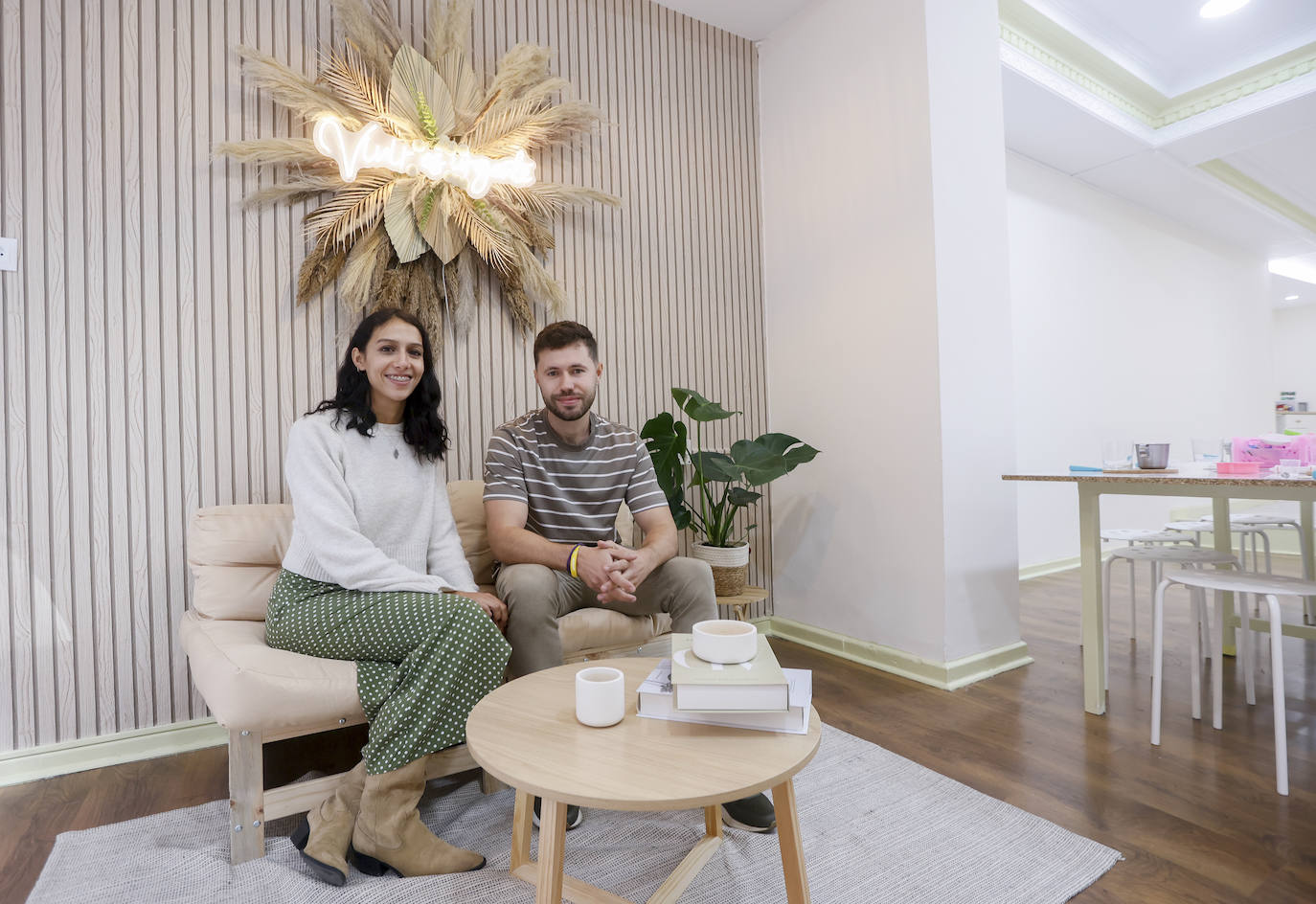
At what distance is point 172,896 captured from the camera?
4.21ft

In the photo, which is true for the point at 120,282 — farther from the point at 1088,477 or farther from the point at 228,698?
the point at 1088,477

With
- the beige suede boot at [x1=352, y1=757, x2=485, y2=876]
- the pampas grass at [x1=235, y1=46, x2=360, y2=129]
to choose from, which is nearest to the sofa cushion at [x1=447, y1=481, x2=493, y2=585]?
the beige suede boot at [x1=352, y1=757, x2=485, y2=876]

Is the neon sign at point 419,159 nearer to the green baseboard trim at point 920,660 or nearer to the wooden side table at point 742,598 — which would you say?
the wooden side table at point 742,598

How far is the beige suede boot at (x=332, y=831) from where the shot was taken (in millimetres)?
1333

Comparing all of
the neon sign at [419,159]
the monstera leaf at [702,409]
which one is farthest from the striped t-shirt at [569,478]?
the neon sign at [419,159]

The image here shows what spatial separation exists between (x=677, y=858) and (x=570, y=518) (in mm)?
961

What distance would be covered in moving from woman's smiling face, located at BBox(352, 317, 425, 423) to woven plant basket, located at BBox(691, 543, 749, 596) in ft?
4.53

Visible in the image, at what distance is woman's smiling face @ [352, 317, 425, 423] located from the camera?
5.65 ft

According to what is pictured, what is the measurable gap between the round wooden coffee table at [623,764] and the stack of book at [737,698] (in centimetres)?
2

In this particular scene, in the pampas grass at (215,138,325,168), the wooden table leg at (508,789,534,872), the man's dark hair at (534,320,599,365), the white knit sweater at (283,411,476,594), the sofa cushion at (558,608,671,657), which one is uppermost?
the pampas grass at (215,138,325,168)

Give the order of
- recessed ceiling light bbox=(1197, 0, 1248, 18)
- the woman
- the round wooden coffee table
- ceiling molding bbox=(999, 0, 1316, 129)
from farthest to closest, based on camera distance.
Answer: ceiling molding bbox=(999, 0, 1316, 129) < recessed ceiling light bbox=(1197, 0, 1248, 18) < the woman < the round wooden coffee table

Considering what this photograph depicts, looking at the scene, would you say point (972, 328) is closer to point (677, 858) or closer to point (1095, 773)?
point (1095, 773)

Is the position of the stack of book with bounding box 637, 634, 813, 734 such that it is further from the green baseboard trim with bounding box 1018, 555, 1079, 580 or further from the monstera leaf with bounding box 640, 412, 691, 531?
the green baseboard trim with bounding box 1018, 555, 1079, 580

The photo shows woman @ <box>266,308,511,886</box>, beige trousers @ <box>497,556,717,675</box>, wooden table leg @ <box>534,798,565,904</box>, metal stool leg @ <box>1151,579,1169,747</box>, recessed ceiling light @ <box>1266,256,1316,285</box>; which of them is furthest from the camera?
recessed ceiling light @ <box>1266,256,1316,285</box>
